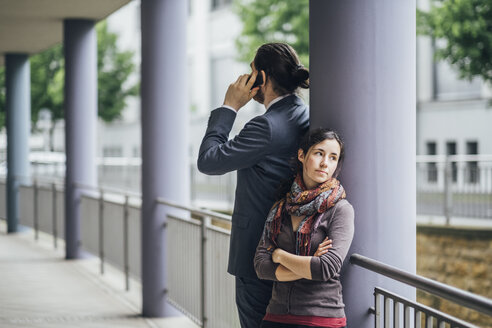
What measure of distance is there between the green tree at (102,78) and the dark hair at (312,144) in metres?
29.0

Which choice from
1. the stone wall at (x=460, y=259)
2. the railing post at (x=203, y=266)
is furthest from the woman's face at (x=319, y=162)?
the stone wall at (x=460, y=259)

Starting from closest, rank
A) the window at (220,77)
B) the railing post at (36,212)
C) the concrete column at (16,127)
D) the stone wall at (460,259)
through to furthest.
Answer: the stone wall at (460,259) → the railing post at (36,212) → the concrete column at (16,127) → the window at (220,77)

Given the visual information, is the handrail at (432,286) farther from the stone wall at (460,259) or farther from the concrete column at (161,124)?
the stone wall at (460,259)

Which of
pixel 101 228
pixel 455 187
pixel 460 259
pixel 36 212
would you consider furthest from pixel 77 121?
pixel 455 187

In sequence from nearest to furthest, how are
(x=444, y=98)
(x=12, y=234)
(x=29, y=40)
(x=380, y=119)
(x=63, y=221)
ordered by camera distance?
(x=380, y=119) → (x=63, y=221) → (x=29, y=40) → (x=12, y=234) → (x=444, y=98)

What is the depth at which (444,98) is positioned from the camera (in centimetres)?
2427

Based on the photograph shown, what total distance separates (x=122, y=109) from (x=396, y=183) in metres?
30.9

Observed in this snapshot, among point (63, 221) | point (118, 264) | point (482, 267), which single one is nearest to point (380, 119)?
point (118, 264)

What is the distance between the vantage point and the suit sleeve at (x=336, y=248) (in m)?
2.61

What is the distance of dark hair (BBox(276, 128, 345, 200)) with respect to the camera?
2.82 metres

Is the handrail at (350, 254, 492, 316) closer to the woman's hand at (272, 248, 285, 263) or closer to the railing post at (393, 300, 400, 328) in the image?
the railing post at (393, 300, 400, 328)

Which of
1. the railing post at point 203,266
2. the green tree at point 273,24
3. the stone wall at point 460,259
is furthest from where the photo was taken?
the green tree at point 273,24

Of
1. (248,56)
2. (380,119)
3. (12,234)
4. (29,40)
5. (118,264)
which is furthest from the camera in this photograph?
(248,56)

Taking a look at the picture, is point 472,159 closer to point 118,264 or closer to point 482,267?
point 482,267
